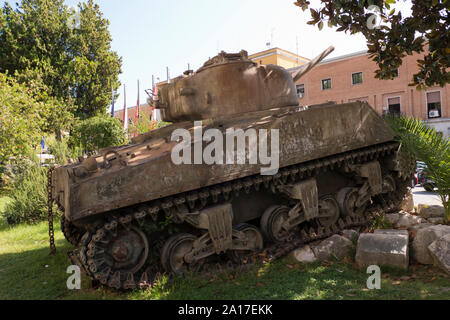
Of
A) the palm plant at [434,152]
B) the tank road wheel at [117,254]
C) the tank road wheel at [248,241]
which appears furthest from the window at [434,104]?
the tank road wheel at [117,254]

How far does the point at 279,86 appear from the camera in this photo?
6730 millimetres

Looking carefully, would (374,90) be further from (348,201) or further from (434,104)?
(348,201)

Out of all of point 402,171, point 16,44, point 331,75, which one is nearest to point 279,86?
point 402,171

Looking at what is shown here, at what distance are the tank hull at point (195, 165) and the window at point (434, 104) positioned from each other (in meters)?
22.7

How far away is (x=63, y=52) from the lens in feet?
81.6

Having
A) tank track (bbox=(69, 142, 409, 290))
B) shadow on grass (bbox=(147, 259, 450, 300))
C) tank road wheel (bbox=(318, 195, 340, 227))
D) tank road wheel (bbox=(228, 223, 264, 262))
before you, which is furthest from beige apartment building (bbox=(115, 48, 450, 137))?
shadow on grass (bbox=(147, 259, 450, 300))

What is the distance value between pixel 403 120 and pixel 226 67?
13.1 ft

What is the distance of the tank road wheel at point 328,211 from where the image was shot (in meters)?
6.62

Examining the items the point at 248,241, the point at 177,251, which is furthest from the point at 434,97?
the point at 177,251

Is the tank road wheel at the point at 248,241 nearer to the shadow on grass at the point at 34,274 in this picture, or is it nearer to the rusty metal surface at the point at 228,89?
the rusty metal surface at the point at 228,89

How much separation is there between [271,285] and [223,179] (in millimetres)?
1575

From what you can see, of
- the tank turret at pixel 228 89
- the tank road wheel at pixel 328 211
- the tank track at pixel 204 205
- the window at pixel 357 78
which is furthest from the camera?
the window at pixel 357 78

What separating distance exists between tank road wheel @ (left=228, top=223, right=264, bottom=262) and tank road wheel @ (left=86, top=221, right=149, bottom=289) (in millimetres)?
1420
